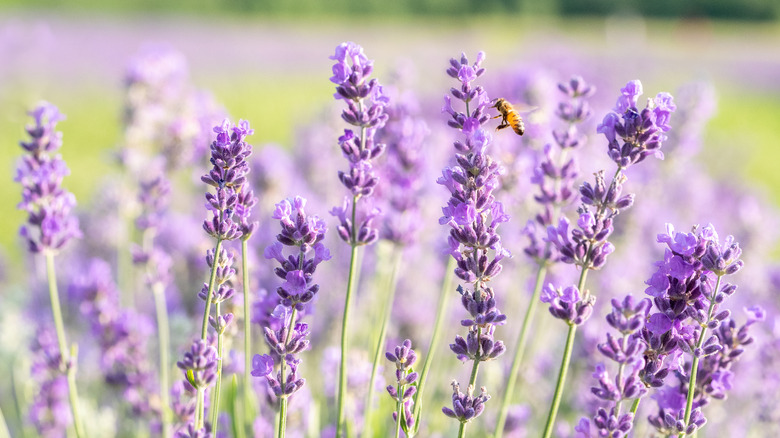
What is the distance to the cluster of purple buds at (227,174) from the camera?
1.49m

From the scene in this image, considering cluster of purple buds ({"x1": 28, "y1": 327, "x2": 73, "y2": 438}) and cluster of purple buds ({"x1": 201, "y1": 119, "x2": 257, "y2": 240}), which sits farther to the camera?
cluster of purple buds ({"x1": 28, "y1": 327, "x2": 73, "y2": 438})

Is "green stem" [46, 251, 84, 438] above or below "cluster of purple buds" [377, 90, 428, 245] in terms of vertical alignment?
below

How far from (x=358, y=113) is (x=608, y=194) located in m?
0.55

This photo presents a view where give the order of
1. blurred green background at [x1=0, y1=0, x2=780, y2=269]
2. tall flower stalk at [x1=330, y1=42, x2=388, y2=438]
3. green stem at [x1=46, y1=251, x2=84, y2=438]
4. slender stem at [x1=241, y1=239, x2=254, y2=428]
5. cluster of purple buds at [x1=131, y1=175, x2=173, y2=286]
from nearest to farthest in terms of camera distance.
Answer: tall flower stalk at [x1=330, y1=42, x2=388, y2=438] < slender stem at [x1=241, y1=239, x2=254, y2=428] < green stem at [x1=46, y1=251, x2=84, y2=438] < cluster of purple buds at [x1=131, y1=175, x2=173, y2=286] < blurred green background at [x1=0, y1=0, x2=780, y2=269]

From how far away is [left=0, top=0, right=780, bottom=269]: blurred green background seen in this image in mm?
10156

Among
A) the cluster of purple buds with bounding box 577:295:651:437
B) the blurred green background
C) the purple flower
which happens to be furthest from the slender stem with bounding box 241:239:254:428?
the blurred green background

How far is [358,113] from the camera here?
1598mm

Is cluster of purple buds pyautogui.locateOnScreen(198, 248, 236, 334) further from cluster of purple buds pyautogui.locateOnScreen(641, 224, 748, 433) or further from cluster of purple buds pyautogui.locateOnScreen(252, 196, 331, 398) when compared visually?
cluster of purple buds pyautogui.locateOnScreen(641, 224, 748, 433)

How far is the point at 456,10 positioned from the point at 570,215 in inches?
1041

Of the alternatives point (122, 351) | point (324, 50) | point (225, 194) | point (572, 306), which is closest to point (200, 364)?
point (225, 194)

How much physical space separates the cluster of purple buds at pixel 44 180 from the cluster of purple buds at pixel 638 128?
1.36 metres

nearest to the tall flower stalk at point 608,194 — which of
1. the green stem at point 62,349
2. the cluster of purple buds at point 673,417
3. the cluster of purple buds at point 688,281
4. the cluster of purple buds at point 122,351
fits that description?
the cluster of purple buds at point 688,281

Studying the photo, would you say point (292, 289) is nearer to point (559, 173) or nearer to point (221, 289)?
point (221, 289)

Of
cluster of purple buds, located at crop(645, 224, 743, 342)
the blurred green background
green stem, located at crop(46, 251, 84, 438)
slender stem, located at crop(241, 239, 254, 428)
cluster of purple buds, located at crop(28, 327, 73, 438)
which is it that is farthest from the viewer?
the blurred green background
